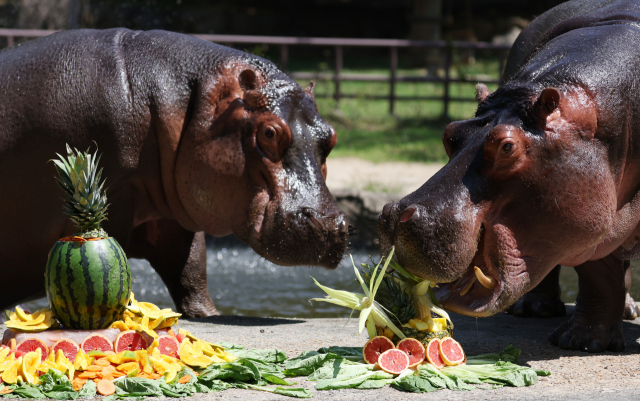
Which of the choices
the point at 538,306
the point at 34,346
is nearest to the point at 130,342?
the point at 34,346

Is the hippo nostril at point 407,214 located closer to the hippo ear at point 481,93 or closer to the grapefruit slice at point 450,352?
the grapefruit slice at point 450,352

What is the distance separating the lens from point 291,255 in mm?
4391

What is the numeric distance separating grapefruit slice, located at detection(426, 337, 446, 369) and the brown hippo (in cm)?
21

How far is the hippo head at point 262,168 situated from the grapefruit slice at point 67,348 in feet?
4.21

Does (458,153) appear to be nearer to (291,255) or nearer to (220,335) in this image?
(291,255)

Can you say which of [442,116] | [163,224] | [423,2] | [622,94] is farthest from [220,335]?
[423,2]

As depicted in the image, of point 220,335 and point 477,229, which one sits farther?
point 220,335

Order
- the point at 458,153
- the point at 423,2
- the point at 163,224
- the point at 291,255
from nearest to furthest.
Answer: the point at 458,153 → the point at 291,255 → the point at 163,224 → the point at 423,2

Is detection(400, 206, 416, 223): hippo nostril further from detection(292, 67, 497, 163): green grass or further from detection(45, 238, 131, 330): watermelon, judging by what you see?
detection(292, 67, 497, 163): green grass

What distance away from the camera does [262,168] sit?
4.44 m

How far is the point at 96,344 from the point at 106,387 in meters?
0.29

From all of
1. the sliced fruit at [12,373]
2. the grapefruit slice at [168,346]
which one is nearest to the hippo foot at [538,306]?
the grapefruit slice at [168,346]

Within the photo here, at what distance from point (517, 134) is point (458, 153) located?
301 millimetres

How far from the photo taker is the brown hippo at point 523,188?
3398 millimetres
